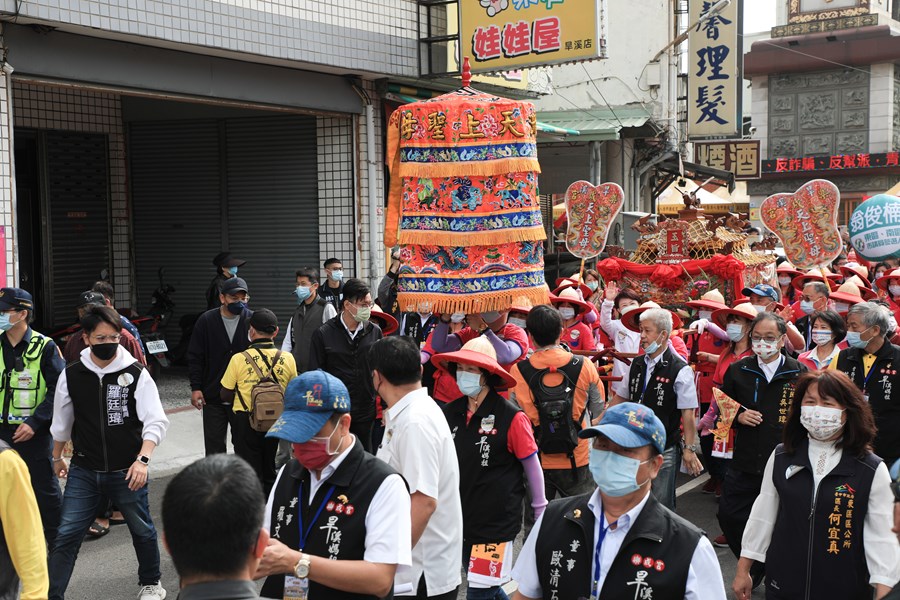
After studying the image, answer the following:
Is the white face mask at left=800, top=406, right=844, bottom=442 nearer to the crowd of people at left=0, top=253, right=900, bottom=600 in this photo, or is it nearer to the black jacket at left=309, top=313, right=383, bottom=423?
the crowd of people at left=0, top=253, right=900, bottom=600

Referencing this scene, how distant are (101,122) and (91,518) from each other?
31.7 feet

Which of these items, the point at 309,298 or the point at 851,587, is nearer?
the point at 851,587

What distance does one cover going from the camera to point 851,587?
450 centimetres

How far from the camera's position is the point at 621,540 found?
11.3ft

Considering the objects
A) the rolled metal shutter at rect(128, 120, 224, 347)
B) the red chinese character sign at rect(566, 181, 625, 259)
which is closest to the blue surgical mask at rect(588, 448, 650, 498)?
the red chinese character sign at rect(566, 181, 625, 259)

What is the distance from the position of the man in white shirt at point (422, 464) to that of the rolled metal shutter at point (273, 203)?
9600mm

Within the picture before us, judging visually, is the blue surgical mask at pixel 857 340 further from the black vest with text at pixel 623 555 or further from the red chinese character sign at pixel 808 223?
the red chinese character sign at pixel 808 223

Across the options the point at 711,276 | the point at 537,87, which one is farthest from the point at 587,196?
the point at 537,87

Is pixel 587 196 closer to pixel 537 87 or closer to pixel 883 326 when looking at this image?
pixel 537 87

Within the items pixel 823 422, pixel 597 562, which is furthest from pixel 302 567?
pixel 823 422

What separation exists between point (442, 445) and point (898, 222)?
9283 millimetres

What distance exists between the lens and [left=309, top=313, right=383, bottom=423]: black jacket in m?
8.64

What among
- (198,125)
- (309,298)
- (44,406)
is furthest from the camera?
(198,125)

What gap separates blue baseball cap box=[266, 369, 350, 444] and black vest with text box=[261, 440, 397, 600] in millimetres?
181
